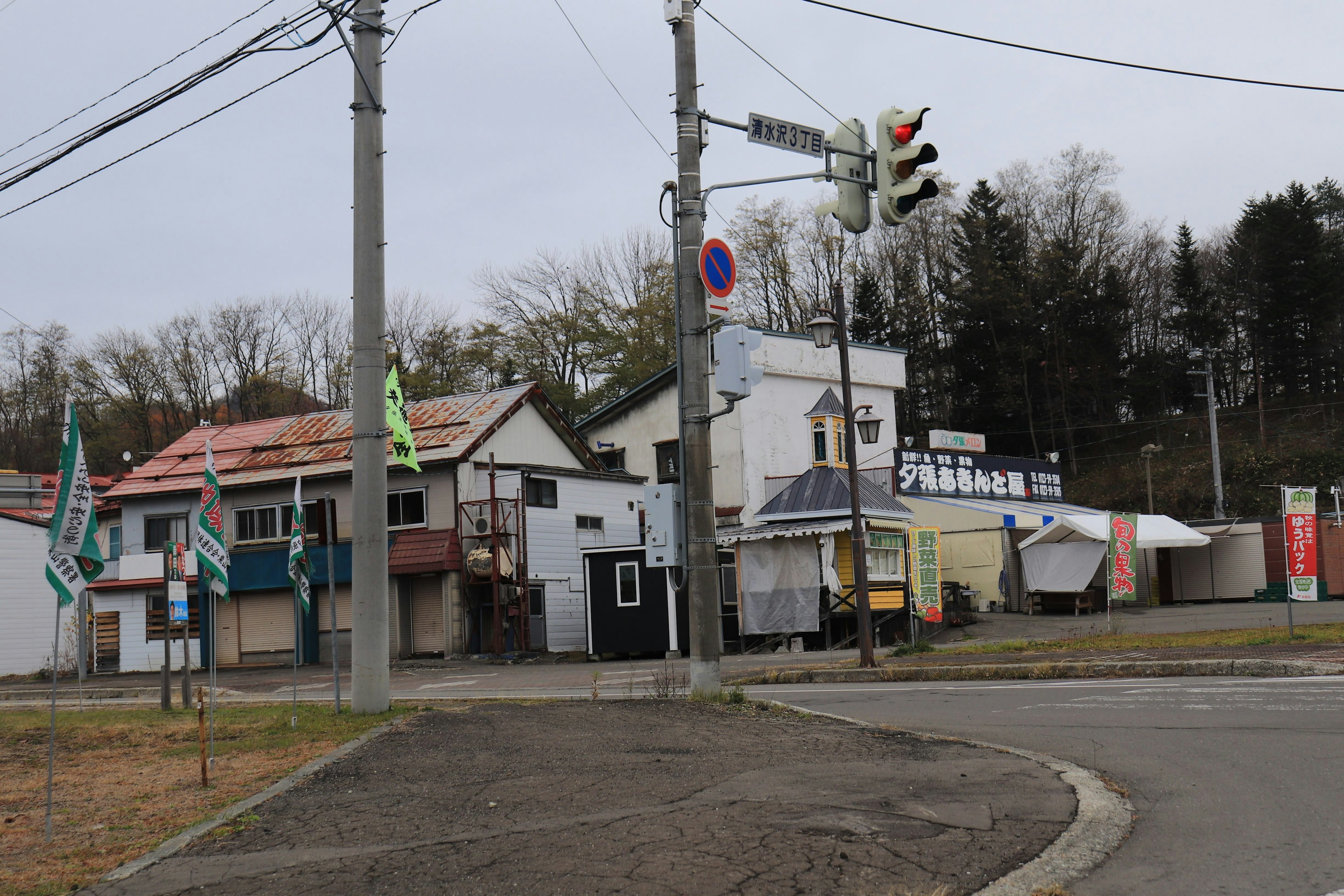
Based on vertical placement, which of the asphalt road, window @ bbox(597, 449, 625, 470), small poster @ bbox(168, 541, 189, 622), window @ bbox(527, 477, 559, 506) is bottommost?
the asphalt road

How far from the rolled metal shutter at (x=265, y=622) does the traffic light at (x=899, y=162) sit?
27967 millimetres

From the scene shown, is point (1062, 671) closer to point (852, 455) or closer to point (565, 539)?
point (852, 455)

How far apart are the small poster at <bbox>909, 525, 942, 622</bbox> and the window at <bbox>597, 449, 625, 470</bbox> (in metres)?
16.8

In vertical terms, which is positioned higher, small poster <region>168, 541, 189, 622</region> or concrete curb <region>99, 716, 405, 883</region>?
small poster <region>168, 541, 189, 622</region>

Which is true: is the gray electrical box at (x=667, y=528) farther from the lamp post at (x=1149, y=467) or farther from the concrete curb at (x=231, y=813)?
the lamp post at (x=1149, y=467)

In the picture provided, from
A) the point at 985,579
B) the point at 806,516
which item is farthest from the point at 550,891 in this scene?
the point at 985,579

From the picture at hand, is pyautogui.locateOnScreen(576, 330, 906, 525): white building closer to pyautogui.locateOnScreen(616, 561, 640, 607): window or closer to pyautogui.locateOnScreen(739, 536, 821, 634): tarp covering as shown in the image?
pyautogui.locateOnScreen(616, 561, 640, 607): window

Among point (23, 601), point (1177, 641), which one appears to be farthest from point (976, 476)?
point (23, 601)

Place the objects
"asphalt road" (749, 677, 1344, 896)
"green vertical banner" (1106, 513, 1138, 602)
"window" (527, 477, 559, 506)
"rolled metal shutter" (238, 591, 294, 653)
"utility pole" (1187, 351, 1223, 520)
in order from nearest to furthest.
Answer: "asphalt road" (749, 677, 1344, 896) → "green vertical banner" (1106, 513, 1138, 602) → "window" (527, 477, 559, 506) → "rolled metal shutter" (238, 591, 294, 653) → "utility pole" (1187, 351, 1223, 520)

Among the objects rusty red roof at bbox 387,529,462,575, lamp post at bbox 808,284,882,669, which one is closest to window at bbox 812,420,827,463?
lamp post at bbox 808,284,882,669

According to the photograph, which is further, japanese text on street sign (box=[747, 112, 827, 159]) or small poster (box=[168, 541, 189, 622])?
small poster (box=[168, 541, 189, 622])

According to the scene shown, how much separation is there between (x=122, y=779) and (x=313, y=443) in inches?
1090

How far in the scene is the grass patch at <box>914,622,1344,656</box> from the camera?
17453mm

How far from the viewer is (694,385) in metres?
11.5
